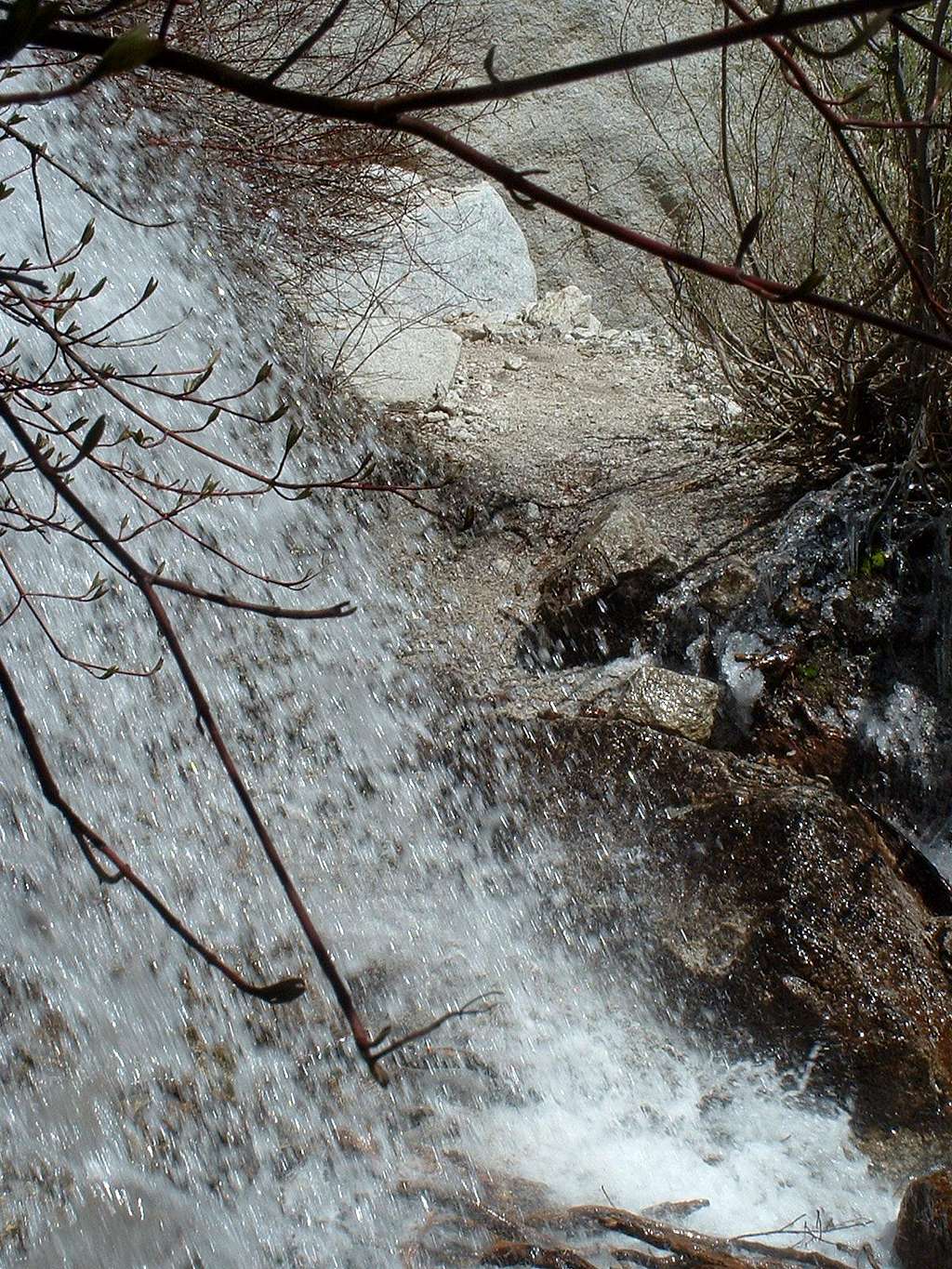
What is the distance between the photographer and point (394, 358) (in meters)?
5.73

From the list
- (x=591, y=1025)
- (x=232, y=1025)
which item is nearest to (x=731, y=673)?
(x=591, y=1025)

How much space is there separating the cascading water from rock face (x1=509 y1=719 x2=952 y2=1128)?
0.39 ft

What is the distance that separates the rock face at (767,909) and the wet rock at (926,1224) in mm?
360

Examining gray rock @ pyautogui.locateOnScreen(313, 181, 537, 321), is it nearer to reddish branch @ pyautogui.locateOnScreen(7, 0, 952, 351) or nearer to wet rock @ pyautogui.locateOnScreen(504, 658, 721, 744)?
wet rock @ pyautogui.locateOnScreen(504, 658, 721, 744)

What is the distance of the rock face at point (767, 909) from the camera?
3.08 m

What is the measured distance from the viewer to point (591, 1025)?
3.21m

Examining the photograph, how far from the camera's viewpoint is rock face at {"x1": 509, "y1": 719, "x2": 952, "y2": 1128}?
3.08 meters

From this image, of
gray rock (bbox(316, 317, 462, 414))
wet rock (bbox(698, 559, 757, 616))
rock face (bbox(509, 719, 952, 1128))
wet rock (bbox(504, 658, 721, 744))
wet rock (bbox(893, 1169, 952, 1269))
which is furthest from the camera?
gray rock (bbox(316, 317, 462, 414))

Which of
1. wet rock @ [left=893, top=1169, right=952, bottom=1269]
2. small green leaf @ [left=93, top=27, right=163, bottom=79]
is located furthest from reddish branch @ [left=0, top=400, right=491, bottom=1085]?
wet rock @ [left=893, top=1169, right=952, bottom=1269]

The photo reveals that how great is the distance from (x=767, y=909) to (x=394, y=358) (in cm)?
334

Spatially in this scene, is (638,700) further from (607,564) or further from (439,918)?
(439,918)

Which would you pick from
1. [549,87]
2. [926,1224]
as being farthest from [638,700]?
[549,87]

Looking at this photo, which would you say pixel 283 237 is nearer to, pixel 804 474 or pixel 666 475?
pixel 666 475

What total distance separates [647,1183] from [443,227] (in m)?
5.09
